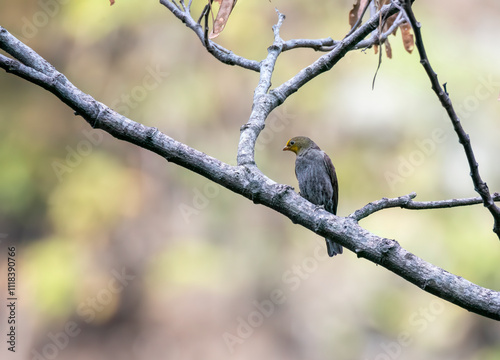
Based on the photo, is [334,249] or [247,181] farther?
[334,249]

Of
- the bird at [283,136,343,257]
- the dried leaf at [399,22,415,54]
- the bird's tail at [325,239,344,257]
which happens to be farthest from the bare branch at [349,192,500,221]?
the bird at [283,136,343,257]

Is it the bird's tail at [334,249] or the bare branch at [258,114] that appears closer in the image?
the bare branch at [258,114]

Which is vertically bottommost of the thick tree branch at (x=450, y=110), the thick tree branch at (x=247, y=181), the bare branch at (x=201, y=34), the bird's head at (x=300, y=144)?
the thick tree branch at (x=247, y=181)

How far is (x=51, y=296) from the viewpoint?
9844 mm

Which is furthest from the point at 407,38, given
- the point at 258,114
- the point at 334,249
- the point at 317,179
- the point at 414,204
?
the point at 334,249

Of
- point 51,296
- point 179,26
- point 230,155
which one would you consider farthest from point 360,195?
point 51,296

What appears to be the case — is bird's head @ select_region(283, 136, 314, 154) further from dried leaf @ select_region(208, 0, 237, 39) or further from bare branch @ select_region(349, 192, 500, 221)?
bare branch @ select_region(349, 192, 500, 221)

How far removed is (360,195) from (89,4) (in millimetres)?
6387

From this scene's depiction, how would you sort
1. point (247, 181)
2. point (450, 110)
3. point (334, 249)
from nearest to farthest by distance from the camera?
point (450, 110), point (247, 181), point (334, 249)

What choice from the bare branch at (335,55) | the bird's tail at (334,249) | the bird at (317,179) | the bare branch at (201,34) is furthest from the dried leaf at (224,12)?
the bird's tail at (334,249)

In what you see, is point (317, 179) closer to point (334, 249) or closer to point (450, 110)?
point (334, 249)

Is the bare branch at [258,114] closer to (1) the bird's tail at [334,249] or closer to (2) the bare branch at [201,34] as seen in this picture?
(2) the bare branch at [201,34]

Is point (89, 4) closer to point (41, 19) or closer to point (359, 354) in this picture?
point (41, 19)

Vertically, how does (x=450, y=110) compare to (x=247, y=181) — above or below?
above
